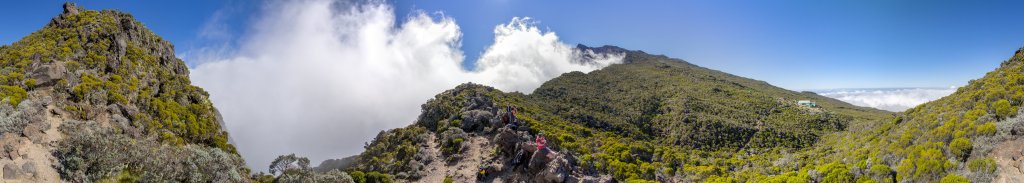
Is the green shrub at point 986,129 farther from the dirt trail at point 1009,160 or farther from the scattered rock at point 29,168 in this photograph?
the scattered rock at point 29,168

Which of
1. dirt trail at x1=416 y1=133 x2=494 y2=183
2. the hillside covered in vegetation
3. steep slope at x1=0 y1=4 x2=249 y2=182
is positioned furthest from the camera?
dirt trail at x1=416 y1=133 x2=494 y2=183

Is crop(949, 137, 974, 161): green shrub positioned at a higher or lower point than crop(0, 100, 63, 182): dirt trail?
lower

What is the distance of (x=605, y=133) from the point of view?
8194 centimetres

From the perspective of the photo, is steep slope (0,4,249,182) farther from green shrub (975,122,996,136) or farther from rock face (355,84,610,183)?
green shrub (975,122,996,136)

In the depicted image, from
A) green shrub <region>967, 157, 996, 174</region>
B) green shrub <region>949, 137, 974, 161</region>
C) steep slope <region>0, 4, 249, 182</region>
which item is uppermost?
steep slope <region>0, 4, 249, 182</region>

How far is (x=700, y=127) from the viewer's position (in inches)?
3398

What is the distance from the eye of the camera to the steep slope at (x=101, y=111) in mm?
17969

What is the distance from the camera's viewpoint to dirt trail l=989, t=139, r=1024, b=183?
2161 cm

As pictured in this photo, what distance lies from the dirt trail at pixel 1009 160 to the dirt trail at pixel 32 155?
43.3m

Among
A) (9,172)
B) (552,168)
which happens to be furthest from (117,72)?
(552,168)

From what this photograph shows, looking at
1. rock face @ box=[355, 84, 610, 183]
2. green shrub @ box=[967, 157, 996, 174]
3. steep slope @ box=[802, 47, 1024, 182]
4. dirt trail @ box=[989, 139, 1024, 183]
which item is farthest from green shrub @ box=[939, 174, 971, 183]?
rock face @ box=[355, 84, 610, 183]

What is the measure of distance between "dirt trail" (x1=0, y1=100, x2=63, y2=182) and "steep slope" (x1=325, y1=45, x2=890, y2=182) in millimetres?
25897

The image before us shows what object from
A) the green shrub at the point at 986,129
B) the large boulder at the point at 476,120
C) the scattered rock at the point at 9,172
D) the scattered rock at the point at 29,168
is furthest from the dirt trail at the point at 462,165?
the green shrub at the point at 986,129

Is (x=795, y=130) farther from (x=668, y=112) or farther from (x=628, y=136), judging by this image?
(x=628, y=136)
